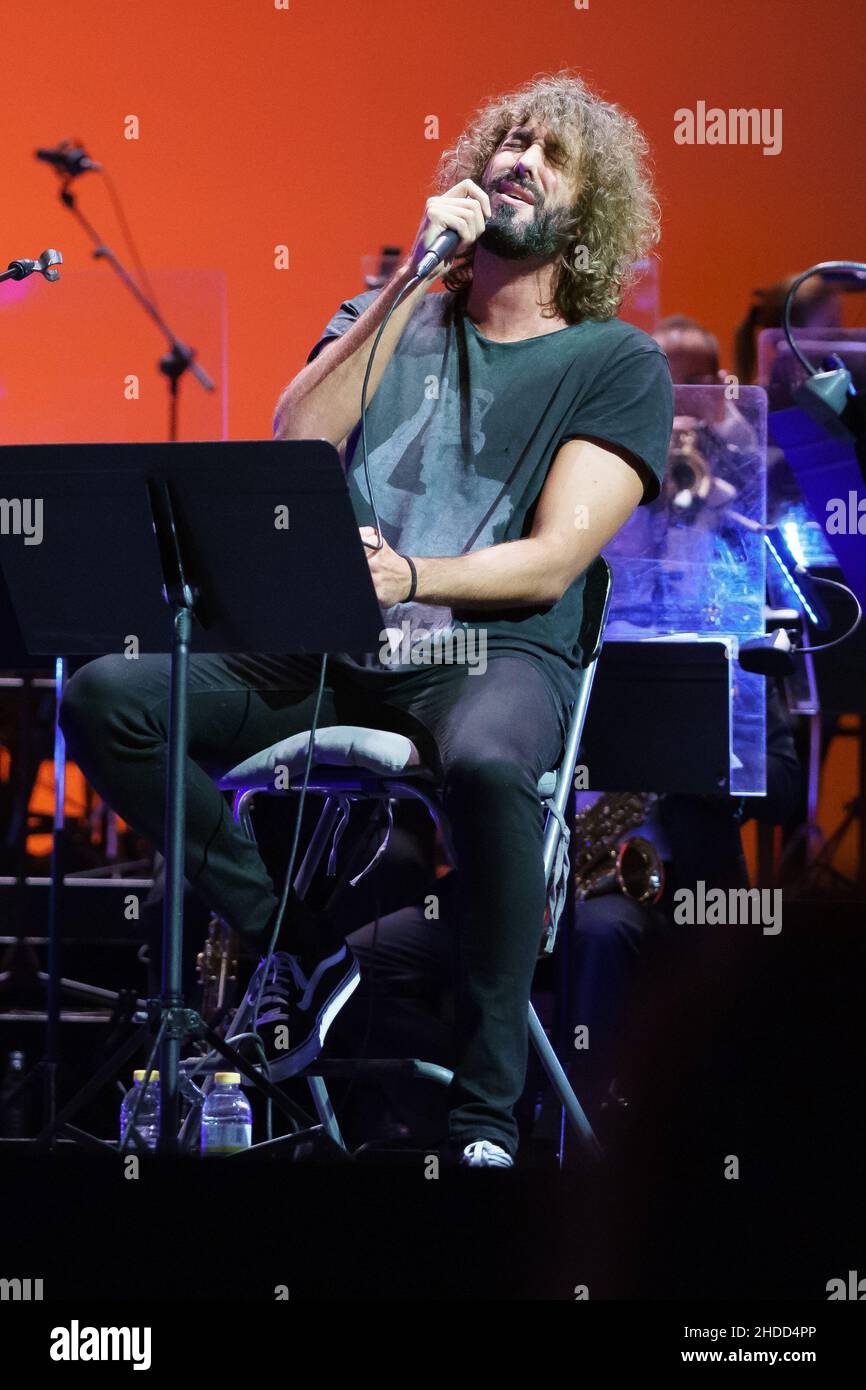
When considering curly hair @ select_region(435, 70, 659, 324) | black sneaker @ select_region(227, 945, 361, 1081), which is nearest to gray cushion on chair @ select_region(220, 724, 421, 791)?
black sneaker @ select_region(227, 945, 361, 1081)

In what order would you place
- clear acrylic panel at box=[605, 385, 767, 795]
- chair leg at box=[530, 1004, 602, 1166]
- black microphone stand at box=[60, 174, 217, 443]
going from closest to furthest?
1. chair leg at box=[530, 1004, 602, 1166]
2. clear acrylic panel at box=[605, 385, 767, 795]
3. black microphone stand at box=[60, 174, 217, 443]

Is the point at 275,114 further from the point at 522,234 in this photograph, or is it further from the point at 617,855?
the point at 617,855

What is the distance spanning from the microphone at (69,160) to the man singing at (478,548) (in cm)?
158

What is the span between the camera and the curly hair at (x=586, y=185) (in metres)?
2.65

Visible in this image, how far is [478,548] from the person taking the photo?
243 centimetres

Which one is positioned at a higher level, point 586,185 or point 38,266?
point 586,185

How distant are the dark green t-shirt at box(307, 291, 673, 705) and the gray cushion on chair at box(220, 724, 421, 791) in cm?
14

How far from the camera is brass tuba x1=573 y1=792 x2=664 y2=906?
3.30m

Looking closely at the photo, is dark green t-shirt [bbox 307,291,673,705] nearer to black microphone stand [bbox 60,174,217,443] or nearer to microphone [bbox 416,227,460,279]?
microphone [bbox 416,227,460,279]

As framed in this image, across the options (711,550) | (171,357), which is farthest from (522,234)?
(171,357)

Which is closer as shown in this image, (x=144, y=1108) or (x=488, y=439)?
(x=144, y=1108)

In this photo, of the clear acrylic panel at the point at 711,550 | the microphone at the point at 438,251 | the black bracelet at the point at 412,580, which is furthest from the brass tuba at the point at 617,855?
the microphone at the point at 438,251

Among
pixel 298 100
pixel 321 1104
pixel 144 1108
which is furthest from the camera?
pixel 298 100

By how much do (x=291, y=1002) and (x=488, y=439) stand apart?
928 mm
